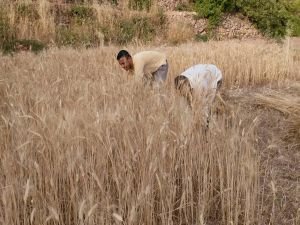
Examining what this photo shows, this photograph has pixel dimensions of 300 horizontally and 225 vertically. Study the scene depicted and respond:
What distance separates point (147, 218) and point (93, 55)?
211 inches

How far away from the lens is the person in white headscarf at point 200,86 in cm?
314

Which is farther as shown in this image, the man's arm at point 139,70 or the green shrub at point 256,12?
the green shrub at point 256,12

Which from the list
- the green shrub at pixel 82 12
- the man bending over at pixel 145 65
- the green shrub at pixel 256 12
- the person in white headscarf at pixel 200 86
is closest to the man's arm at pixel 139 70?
the man bending over at pixel 145 65

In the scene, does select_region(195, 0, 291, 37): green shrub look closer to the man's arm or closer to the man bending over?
the man bending over

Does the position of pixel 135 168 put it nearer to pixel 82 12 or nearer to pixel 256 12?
pixel 82 12

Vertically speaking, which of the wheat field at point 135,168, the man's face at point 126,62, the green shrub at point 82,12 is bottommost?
the wheat field at point 135,168

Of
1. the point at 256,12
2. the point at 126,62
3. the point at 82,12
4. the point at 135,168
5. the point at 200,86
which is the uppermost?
the point at 256,12

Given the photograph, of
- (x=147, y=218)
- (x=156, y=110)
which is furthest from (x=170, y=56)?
(x=147, y=218)

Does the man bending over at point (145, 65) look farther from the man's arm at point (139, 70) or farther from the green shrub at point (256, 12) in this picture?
the green shrub at point (256, 12)

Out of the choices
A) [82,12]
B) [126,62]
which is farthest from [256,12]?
[126,62]

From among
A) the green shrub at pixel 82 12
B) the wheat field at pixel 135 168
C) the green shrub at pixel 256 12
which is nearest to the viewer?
the wheat field at pixel 135 168

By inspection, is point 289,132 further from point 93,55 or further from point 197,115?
point 93,55

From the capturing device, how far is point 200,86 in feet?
11.2

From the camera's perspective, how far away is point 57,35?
10789 millimetres
